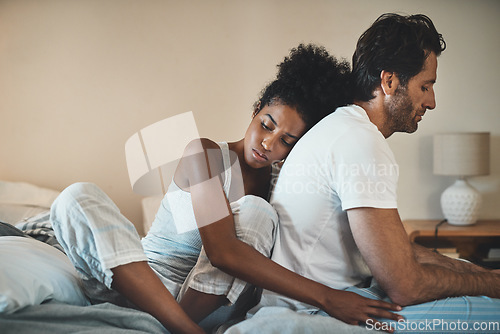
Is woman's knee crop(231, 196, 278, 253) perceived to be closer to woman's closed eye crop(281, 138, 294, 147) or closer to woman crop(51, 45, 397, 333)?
woman crop(51, 45, 397, 333)

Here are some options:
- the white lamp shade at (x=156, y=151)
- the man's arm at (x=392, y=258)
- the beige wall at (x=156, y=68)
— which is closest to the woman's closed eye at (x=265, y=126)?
the man's arm at (x=392, y=258)

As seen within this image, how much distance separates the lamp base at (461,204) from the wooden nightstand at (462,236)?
0.05 meters

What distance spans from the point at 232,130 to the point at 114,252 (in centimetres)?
215

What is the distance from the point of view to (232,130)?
10.1 feet

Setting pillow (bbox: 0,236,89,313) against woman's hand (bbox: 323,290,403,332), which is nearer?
pillow (bbox: 0,236,89,313)

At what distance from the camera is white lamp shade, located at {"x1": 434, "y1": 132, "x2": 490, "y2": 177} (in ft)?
9.05

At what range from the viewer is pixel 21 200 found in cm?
271

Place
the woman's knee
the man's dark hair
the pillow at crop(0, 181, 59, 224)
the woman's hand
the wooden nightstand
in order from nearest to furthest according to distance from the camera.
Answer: the woman's hand < the woman's knee < the man's dark hair < the pillow at crop(0, 181, 59, 224) < the wooden nightstand

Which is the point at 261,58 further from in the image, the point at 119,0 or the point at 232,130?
the point at 119,0

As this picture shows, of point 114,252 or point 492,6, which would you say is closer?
point 114,252

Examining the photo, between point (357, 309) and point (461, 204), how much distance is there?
2105mm

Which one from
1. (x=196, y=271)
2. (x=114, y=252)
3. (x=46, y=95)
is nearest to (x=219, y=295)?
(x=196, y=271)

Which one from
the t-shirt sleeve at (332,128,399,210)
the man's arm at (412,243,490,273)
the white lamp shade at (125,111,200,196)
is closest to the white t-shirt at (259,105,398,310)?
the t-shirt sleeve at (332,128,399,210)

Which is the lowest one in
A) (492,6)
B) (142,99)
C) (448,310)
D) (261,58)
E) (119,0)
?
(448,310)
